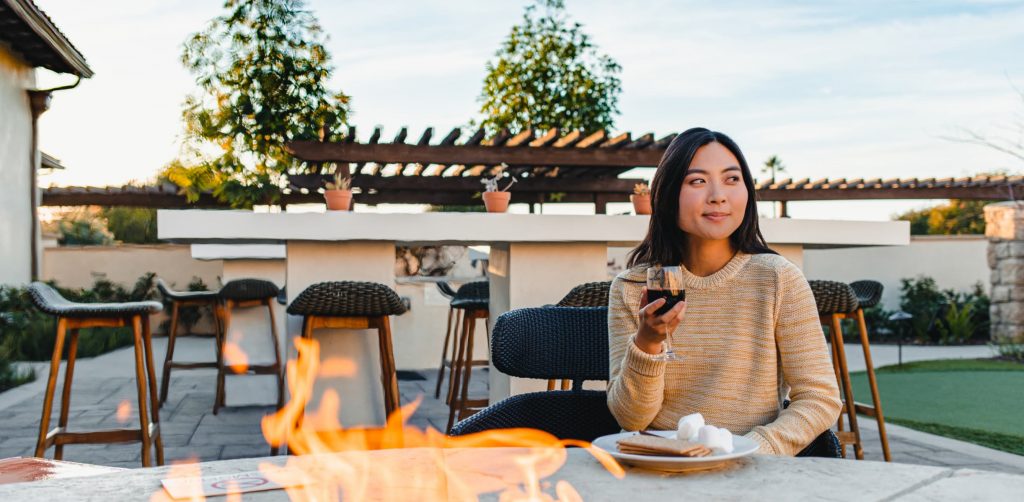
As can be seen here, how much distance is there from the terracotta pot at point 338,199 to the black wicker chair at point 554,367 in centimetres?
242

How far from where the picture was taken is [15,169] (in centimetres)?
1069

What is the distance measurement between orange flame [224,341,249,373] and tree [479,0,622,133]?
5.02 metres

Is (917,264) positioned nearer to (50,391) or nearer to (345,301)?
(345,301)

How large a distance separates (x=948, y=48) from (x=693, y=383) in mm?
10312

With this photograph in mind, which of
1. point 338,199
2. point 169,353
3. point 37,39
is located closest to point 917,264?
point 169,353

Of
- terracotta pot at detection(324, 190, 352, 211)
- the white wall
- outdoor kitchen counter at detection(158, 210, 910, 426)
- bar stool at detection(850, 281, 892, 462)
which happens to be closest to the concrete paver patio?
bar stool at detection(850, 281, 892, 462)

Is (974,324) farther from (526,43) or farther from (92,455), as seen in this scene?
(92,455)

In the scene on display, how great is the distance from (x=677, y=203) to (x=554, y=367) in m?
0.51

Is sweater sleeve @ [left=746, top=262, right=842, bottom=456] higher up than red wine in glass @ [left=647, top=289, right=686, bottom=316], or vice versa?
red wine in glass @ [left=647, top=289, right=686, bottom=316]

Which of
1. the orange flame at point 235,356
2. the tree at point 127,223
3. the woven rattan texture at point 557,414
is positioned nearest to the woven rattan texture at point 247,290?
the orange flame at point 235,356

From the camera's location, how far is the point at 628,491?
115cm

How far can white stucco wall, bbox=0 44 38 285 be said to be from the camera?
1026 centimetres

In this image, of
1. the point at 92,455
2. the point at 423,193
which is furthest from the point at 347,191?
the point at 423,193

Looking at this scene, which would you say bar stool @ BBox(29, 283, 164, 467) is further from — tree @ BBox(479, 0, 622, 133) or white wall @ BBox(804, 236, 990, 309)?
white wall @ BBox(804, 236, 990, 309)
